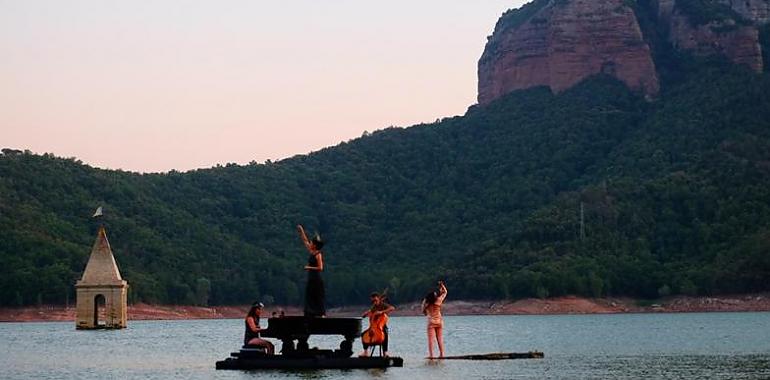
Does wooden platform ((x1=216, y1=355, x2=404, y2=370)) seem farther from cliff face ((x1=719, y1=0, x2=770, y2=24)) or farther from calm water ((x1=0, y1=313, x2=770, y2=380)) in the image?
cliff face ((x1=719, y1=0, x2=770, y2=24))

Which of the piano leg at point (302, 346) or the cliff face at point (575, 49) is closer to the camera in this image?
the piano leg at point (302, 346)

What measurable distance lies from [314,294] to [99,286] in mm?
49096

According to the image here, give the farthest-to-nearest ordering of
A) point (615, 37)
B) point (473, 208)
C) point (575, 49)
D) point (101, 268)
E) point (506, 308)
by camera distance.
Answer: point (575, 49) < point (615, 37) < point (473, 208) < point (506, 308) < point (101, 268)

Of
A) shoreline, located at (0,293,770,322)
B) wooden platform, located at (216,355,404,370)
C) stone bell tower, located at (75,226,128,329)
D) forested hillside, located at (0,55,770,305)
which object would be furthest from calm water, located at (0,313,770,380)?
forested hillside, located at (0,55,770,305)

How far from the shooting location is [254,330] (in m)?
42.9

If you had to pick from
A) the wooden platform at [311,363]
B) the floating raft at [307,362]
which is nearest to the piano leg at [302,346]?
the floating raft at [307,362]

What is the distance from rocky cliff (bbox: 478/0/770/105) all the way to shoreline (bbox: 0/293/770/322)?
46.5 metres

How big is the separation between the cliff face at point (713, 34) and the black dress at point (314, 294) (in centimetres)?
12428

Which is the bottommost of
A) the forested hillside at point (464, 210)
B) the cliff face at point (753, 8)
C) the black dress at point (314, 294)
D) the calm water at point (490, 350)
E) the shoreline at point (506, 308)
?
the calm water at point (490, 350)

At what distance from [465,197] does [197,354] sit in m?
99.1

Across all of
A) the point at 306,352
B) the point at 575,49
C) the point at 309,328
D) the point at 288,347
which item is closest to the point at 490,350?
the point at 306,352

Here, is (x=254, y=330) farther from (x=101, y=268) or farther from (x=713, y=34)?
(x=713, y=34)

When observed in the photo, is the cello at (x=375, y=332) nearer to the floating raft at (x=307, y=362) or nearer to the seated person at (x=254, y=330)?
the floating raft at (x=307, y=362)

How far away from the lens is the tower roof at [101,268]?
88938mm
